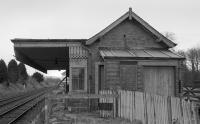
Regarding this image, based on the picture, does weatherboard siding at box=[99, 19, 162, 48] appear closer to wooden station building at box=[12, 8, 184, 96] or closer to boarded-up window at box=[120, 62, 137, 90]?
wooden station building at box=[12, 8, 184, 96]

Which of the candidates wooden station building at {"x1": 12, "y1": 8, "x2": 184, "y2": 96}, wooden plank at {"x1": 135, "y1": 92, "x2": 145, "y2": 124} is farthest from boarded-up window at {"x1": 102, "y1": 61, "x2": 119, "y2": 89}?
wooden plank at {"x1": 135, "y1": 92, "x2": 145, "y2": 124}

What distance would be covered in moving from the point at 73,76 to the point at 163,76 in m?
4.75

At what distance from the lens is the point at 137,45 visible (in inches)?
723

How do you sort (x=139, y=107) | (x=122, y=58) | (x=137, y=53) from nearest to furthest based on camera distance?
(x=139, y=107) → (x=122, y=58) → (x=137, y=53)

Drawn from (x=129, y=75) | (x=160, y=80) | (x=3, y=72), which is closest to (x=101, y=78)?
(x=129, y=75)

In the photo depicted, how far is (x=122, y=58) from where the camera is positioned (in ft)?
53.4

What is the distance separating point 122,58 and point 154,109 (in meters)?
4.99

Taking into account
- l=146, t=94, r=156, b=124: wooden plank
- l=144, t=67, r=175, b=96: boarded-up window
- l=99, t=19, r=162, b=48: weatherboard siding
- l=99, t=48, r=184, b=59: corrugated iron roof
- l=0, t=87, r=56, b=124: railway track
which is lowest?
l=0, t=87, r=56, b=124: railway track

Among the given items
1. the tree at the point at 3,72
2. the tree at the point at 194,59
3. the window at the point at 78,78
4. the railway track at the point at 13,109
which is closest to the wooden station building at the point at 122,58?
the window at the point at 78,78

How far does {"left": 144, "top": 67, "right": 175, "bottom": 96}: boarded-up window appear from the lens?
56.1 feet

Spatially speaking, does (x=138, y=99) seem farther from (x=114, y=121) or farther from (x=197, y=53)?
(x=197, y=53)

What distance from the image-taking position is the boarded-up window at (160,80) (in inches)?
673

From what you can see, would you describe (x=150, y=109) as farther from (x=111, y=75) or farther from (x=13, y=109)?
(x=13, y=109)

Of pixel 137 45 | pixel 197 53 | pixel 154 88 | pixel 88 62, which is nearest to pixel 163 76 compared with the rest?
pixel 154 88
